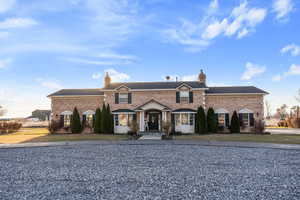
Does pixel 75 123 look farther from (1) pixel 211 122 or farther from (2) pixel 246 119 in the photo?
(2) pixel 246 119

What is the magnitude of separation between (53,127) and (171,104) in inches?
654

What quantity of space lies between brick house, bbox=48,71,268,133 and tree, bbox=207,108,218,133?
1295 mm

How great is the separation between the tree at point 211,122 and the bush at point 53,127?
821 inches

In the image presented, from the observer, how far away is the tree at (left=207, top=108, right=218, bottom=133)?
927 inches

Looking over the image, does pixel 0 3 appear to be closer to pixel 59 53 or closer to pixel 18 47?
pixel 18 47

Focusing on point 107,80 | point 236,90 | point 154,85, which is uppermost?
point 107,80

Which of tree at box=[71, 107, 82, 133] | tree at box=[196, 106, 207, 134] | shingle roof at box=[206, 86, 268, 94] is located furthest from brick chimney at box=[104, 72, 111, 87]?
shingle roof at box=[206, 86, 268, 94]

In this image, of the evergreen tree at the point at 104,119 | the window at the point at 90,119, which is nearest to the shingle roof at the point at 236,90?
the evergreen tree at the point at 104,119

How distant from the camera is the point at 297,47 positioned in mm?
20047

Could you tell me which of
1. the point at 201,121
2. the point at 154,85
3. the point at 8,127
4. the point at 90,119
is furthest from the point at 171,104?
the point at 8,127

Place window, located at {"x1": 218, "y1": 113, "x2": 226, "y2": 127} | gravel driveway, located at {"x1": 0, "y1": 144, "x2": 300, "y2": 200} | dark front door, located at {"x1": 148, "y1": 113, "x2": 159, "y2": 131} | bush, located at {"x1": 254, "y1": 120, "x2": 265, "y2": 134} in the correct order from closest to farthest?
1. gravel driveway, located at {"x1": 0, "y1": 144, "x2": 300, "y2": 200}
2. bush, located at {"x1": 254, "y1": 120, "x2": 265, "y2": 134}
3. window, located at {"x1": 218, "y1": 113, "x2": 226, "y2": 127}
4. dark front door, located at {"x1": 148, "y1": 113, "x2": 159, "y2": 131}

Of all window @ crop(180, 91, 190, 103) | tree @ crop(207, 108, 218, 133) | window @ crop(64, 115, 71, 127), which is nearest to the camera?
tree @ crop(207, 108, 218, 133)

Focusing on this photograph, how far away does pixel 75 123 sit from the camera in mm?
24781

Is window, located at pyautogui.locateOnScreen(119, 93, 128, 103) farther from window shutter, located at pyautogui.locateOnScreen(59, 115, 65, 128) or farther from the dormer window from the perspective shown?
window shutter, located at pyautogui.locateOnScreen(59, 115, 65, 128)
